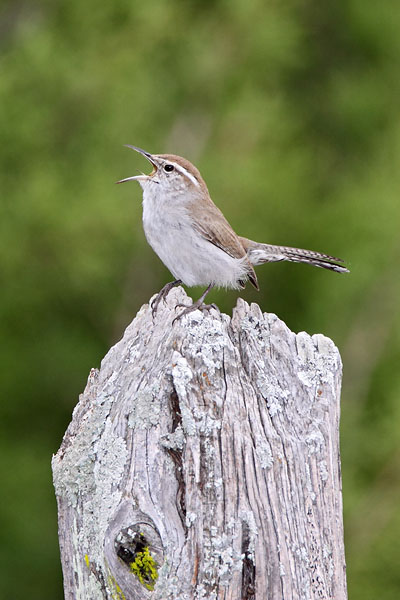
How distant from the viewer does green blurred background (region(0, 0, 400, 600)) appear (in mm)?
8062

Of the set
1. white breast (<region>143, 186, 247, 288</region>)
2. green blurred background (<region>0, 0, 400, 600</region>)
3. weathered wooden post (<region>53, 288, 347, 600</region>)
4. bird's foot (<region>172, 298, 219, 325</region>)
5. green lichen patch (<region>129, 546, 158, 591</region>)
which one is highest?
green blurred background (<region>0, 0, 400, 600</region>)

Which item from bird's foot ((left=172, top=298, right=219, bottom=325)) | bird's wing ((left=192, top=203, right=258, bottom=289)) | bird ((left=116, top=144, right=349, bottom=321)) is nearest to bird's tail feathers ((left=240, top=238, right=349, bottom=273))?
bird ((left=116, top=144, right=349, bottom=321))

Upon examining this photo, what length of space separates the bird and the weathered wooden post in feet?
5.24

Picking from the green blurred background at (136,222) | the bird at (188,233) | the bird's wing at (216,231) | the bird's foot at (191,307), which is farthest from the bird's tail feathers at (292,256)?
the green blurred background at (136,222)

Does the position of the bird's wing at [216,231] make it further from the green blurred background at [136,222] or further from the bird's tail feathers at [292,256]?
the green blurred background at [136,222]

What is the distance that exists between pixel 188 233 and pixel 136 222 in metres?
3.17

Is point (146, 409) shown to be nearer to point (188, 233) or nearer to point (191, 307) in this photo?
point (191, 307)

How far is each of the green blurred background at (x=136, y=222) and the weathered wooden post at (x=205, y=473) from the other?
4817mm

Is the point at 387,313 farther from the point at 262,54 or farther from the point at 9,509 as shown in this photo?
the point at 9,509

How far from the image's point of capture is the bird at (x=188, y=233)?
490 cm

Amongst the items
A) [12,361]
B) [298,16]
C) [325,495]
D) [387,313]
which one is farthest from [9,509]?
[298,16]

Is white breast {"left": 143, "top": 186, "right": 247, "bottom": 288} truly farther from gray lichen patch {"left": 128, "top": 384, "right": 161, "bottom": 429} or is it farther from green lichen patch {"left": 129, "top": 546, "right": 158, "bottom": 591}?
green lichen patch {"left": 129, "top": 546, "right": 158, "bottom": 591}

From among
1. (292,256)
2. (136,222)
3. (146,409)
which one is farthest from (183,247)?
(136,222)

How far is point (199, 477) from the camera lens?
2.92 m
